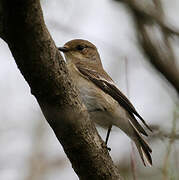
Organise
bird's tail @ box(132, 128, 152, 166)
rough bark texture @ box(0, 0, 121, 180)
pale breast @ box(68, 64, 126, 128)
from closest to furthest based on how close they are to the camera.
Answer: rough bark texture @ box(0, 0, 121, 180), bird's tail @ box(132, 128, 152, 166), pale breast @ box(68, 64, 126, 128)

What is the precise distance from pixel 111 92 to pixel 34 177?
1.64 meters

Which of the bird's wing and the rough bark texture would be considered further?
the bird's wing

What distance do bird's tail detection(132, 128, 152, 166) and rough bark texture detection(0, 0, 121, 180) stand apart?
52.1 inches

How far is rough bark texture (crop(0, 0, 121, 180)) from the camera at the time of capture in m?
2.88

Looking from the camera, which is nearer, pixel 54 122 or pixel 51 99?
pixel 51 99

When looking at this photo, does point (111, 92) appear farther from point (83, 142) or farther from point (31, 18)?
point (31, 18)

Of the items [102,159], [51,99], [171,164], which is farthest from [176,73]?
[171,164]

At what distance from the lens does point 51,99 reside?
11.7 ft

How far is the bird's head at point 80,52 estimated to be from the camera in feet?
22.5

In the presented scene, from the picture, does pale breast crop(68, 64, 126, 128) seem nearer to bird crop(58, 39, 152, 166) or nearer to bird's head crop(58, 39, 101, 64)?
bird crop(58, 39, 152, 166)

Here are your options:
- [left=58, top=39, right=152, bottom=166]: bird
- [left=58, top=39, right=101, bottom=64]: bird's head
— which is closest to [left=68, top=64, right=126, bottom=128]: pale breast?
[left=58, top=39, right=152, bottom=166]: bird

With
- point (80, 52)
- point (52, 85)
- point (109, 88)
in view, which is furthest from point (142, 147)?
point (52, 85)

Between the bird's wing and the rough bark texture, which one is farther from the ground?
the rough bark texture

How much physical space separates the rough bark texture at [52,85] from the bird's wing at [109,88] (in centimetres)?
158
